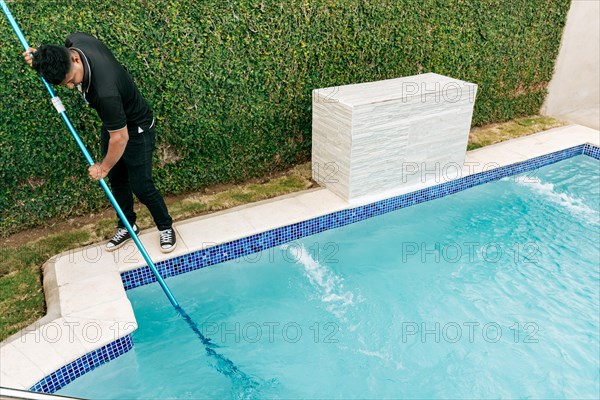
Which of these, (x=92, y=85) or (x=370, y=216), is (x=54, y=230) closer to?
(x=92, y=85)

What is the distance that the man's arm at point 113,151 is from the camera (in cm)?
301

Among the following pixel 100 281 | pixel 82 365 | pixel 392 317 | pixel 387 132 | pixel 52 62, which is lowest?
pixel 392 317

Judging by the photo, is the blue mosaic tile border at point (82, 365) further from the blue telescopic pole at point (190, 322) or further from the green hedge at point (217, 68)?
the green hedge at point (217, 68)

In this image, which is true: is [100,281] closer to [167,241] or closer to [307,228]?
[167,241]

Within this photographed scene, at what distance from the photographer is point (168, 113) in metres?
4.43

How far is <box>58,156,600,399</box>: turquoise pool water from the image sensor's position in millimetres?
3275

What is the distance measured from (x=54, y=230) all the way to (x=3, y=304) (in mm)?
1024

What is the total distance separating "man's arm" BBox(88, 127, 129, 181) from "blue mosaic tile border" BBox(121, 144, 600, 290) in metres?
0.97

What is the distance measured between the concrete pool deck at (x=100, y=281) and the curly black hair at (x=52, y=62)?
5.23 ft

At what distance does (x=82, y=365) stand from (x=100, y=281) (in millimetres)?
736

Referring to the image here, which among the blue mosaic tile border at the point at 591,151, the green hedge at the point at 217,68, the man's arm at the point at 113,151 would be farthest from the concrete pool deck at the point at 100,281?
the blue mosaic tile border at the point at 591,151

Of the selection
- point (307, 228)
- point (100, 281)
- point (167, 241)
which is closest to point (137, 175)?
point (167, 241)

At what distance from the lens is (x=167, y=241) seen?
391 cm

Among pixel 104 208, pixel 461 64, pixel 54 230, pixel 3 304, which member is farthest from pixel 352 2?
pixel 3 304
